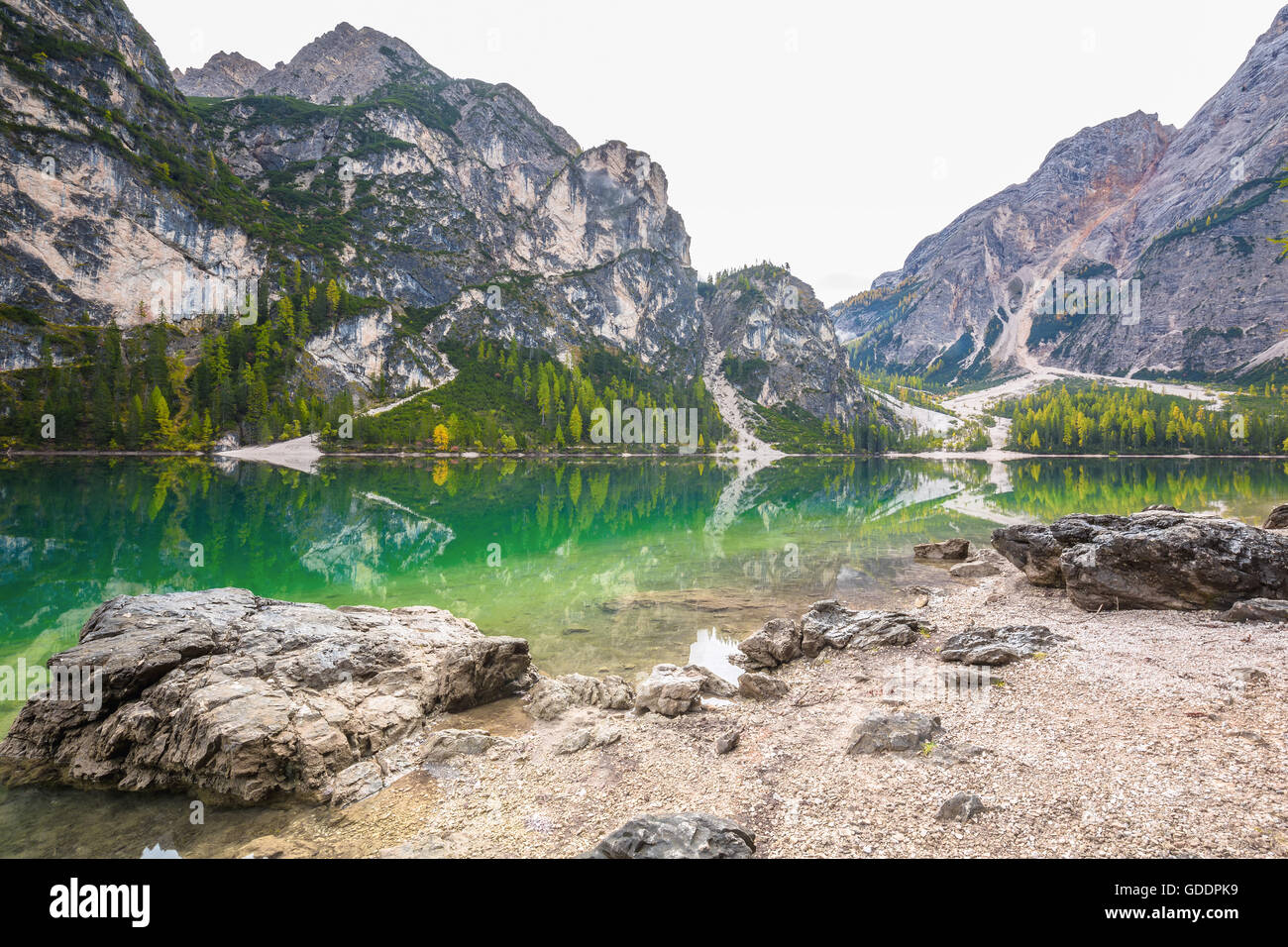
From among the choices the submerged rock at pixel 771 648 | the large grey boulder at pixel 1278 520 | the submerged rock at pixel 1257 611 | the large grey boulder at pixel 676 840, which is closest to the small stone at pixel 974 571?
the submerged rock at pixel 1257 611

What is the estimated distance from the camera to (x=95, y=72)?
5979 inches

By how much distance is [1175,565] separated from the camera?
17375 mm

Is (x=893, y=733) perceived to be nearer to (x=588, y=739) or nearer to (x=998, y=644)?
(x=588, y=739)

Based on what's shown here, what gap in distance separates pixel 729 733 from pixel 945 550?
25.7 metres

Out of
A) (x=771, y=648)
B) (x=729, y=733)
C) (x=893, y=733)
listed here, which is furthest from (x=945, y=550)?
(x=729, y=733)

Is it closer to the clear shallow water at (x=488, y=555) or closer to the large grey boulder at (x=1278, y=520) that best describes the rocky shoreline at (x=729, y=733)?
the clear shallow water at (x=488, y=555)

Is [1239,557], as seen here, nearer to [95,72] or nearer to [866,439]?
[866,439]

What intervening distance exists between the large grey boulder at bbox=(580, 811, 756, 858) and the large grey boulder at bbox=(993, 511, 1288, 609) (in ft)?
59.3


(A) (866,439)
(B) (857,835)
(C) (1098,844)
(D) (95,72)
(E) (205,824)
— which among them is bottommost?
(E) (205,824)

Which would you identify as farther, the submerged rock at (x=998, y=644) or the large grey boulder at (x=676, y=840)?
the submerged rock at (x=998, y=644)

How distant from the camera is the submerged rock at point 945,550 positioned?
31.2 meters

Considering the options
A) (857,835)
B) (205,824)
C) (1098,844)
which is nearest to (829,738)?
(857,835)

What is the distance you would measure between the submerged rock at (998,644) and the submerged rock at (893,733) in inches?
172
